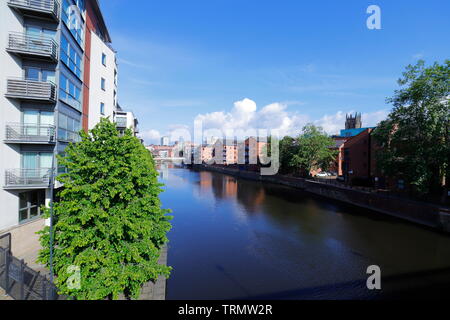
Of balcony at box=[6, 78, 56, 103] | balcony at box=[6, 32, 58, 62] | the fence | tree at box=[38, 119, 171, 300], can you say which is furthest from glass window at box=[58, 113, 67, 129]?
the fence

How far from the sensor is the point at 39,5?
13.1m

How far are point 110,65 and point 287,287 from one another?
26157 millimetres

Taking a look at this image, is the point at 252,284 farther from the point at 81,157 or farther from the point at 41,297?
the point at 81,157

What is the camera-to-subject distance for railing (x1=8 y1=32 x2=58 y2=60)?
1266 centimetres

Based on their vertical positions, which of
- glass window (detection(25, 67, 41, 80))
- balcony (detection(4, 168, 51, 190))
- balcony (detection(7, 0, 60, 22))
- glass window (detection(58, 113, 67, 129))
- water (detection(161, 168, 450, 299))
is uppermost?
balcony (detection(7, 0, 60, 22))

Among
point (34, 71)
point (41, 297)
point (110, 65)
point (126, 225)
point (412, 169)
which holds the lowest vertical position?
point (41, 297)

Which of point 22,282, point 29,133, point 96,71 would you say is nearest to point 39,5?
point 29,133

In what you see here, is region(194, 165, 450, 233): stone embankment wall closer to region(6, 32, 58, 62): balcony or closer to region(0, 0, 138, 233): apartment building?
region(0, 0, 138, 233): apartment building

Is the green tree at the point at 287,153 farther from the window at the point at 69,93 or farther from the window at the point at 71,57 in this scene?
the window at the point at 71,57

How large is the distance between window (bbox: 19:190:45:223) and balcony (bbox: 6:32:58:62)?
8.12 metres

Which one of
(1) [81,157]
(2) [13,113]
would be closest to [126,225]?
(1) [81,157]

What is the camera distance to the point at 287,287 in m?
11.7

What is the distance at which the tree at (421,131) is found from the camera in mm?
21531

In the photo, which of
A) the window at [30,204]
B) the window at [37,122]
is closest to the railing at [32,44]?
the window at [37,122]
